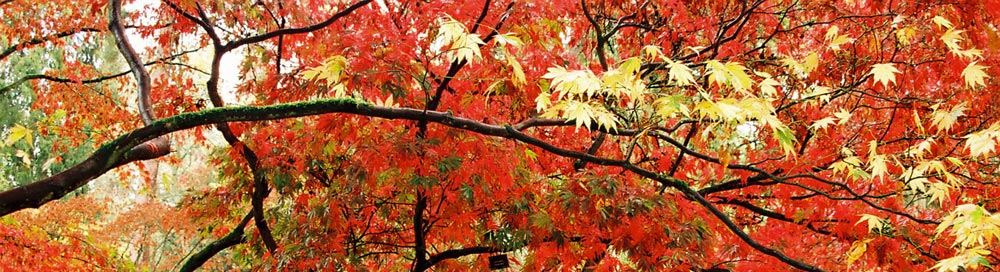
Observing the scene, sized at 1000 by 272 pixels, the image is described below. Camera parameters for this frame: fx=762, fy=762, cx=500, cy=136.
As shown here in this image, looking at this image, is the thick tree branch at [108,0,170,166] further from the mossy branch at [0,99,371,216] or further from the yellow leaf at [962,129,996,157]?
the yellow leaf at [962,129,996,157]

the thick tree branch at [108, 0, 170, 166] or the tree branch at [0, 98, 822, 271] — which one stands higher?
Result: the thick tree branch at [108, 0, 170, 166]

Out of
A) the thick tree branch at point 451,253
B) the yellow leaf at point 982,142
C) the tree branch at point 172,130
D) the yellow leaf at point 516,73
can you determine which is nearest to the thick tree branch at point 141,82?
the tree branch at point 172,130

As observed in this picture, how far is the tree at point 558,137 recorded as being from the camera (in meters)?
3.45

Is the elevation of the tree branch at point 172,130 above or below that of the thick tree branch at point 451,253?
above

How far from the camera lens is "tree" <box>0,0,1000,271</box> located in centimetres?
345

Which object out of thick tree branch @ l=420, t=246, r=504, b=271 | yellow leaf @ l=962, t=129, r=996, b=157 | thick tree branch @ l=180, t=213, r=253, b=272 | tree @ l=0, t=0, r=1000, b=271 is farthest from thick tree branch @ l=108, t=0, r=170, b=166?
yellow leaf @ l=962, t=129, r=996, b=157

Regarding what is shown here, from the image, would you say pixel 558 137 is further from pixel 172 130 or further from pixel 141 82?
pixel 172 130

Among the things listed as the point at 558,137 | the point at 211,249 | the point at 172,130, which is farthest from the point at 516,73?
the point at 211,249

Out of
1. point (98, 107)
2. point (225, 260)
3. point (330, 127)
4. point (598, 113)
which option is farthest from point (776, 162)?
point (225, 260)

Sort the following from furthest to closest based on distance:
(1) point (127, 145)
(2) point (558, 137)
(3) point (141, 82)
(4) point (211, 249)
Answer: (4) point (211, 249) < (2) point (558, 137) < (3) point (141, 82) < (1) point (127, 145)

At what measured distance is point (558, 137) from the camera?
5.61 meters

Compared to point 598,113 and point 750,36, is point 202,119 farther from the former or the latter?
point 750,36

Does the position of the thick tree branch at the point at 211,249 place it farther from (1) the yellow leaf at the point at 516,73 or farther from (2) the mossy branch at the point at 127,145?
(1) the yellow leaf at the point at 516,73

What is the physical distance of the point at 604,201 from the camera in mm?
4086
